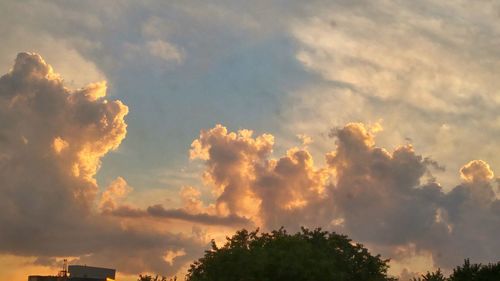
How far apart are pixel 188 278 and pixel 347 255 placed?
25.5 m

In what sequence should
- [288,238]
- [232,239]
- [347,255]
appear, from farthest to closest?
1. [347,255]
2. [232,239]
3. [288,238]

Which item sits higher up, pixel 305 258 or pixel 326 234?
pixel 326 234

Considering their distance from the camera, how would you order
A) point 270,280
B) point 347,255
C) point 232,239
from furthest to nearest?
point 347,255 < point 232,239 < point 270,280

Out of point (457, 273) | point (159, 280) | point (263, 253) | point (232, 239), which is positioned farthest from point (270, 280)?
point (159, 280)

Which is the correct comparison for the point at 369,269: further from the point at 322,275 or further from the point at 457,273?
the point at 322,275

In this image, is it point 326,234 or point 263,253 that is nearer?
point 263,253

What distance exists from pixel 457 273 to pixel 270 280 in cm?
2628

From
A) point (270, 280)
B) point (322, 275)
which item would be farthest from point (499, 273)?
point (270, 280)

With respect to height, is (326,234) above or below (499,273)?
above

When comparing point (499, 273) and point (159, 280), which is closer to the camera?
point (499, 273)

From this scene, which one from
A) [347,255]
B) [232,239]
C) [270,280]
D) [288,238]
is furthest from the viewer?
[347,255]

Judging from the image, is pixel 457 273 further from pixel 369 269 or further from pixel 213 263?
pixel 213 263

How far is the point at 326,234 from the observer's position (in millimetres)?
130500

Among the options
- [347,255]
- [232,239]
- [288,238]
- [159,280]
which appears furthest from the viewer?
[159,280]
